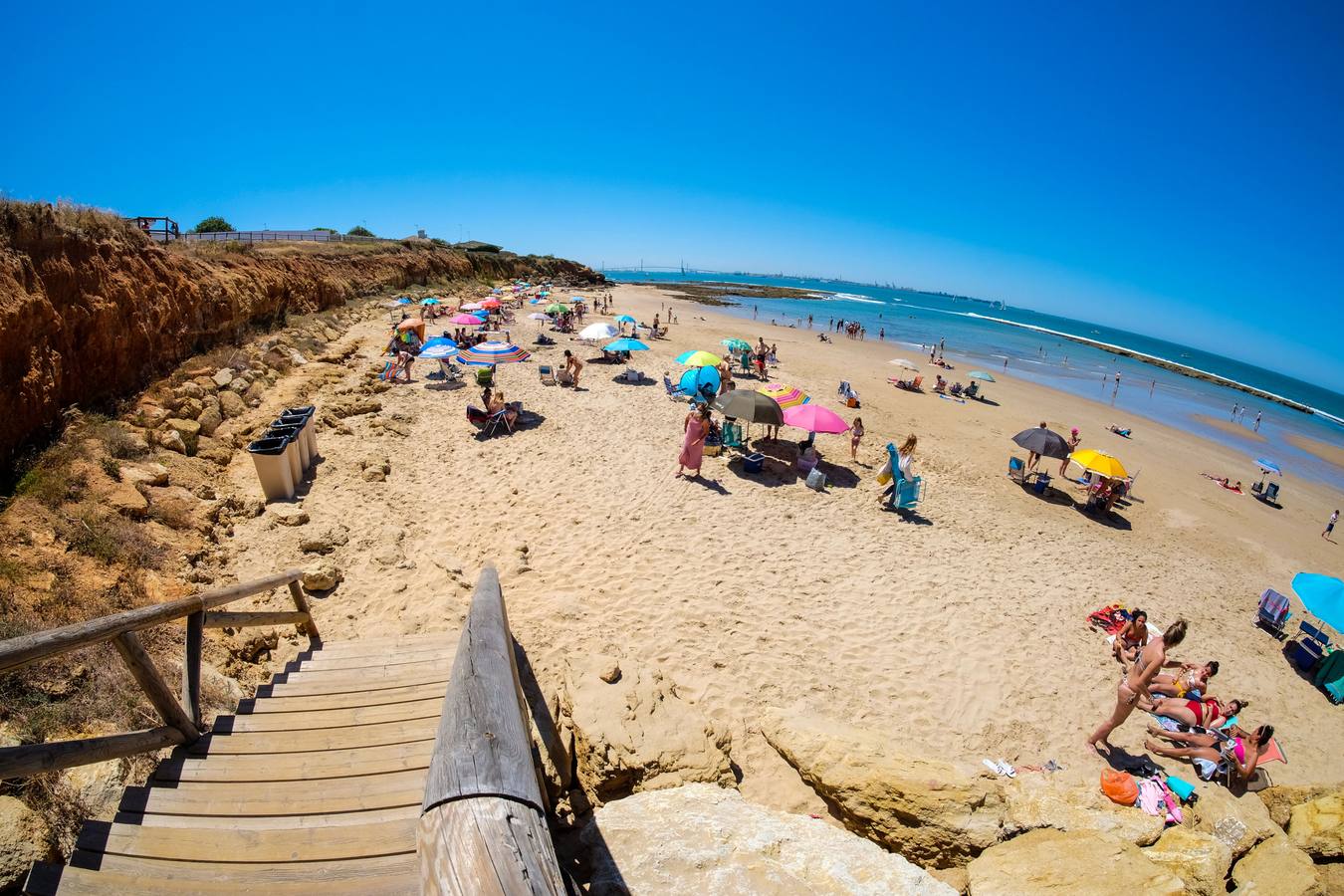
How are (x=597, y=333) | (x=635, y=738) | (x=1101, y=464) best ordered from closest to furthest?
1. (x=635, y=738)
2. (x=1101, y=464)
3. (x=597, y=333)

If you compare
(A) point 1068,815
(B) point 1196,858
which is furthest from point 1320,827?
(A) point 1068,815

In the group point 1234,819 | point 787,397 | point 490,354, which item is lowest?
point 1234,819

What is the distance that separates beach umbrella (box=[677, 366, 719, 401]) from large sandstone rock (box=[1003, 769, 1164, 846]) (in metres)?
11.4

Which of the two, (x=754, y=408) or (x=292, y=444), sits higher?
(x=754, y=408)

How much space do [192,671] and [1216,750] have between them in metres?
9.31

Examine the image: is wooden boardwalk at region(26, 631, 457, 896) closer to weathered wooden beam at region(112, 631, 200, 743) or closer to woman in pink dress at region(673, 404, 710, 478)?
weathered wooden beam at region(112, 631, 200, 743)

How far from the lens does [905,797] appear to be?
3.72m

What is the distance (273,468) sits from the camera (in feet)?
27.6

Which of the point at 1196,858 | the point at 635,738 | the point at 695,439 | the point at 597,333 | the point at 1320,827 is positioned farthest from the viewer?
the point at 597,333

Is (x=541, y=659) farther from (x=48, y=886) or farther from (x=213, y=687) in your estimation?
(x=48, y=886)

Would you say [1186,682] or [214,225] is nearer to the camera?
[1186,682]

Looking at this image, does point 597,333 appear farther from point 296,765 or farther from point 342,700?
point 296,765

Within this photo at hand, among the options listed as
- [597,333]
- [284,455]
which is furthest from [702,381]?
[284,455]

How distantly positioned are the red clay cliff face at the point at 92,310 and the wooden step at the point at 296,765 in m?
7.28
